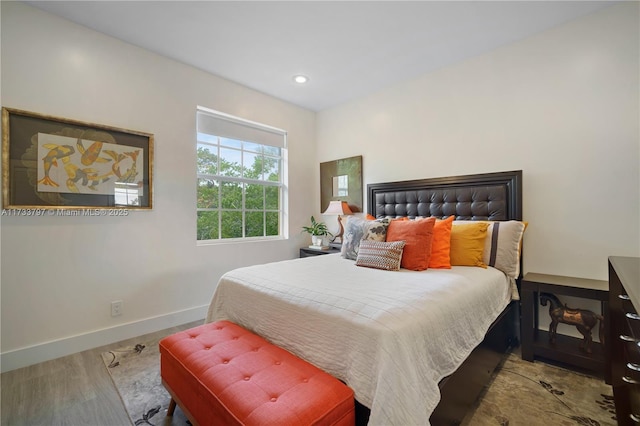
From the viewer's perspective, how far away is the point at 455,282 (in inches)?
67.4

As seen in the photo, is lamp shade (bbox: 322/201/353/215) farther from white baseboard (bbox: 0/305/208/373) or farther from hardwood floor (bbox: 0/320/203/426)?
hardwood floor (bbox: 0/320/203/426)

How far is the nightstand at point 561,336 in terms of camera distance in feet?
6.26

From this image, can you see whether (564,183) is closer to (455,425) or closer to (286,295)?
(455,425)

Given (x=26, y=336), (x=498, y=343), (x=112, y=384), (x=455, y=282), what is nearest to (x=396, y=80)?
(x=455, y=282)

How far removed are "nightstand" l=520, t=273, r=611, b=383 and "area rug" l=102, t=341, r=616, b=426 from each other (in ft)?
0.27

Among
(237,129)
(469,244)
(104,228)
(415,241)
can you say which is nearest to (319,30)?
(237,129)

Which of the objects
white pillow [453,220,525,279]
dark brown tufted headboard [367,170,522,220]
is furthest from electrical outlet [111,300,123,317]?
→ white pillow [453,220,525,279]

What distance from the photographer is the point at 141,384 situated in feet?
6.07

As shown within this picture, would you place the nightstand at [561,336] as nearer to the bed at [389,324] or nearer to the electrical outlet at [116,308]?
the bed at [389,324]

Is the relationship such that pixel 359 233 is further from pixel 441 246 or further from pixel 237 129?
pixel 237 129

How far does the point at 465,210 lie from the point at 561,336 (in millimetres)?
1248

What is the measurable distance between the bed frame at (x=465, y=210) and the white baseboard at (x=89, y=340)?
2.36 metres

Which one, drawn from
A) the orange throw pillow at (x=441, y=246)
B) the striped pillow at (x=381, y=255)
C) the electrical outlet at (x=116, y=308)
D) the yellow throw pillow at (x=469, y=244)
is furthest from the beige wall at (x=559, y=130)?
the electrical outlet at (x=116, y=308)

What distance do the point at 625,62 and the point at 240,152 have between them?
3544 mm
